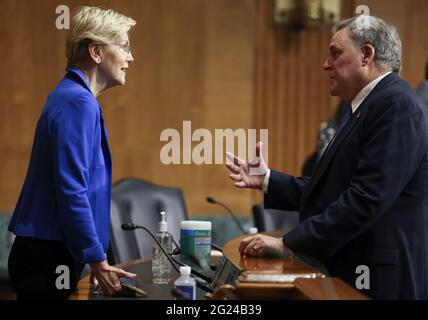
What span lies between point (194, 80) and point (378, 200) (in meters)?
3.78

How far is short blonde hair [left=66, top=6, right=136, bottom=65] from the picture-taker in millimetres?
2580

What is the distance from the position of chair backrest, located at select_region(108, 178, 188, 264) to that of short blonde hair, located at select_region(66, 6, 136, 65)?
1345mm

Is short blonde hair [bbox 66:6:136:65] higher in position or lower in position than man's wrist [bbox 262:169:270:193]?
higher

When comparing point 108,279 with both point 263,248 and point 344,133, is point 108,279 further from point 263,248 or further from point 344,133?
point 344,133

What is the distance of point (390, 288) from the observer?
8.10 feet

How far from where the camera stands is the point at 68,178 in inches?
92.4

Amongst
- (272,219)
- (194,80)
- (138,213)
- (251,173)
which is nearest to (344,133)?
(251,173)

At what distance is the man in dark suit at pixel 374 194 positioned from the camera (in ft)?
7.82

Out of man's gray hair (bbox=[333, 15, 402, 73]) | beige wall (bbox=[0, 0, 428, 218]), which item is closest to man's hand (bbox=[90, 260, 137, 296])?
man's gray hair (bbox=[333, 15, 402, 73])

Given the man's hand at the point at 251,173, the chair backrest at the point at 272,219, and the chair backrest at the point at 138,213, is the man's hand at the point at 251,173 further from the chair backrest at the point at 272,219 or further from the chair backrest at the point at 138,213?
the chair backrest at the point at 272,219

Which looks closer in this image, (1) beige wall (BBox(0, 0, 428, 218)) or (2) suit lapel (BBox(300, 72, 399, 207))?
(2) suit lapel (BBox(300, 72, 399, 207))

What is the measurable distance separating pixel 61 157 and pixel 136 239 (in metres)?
1.81

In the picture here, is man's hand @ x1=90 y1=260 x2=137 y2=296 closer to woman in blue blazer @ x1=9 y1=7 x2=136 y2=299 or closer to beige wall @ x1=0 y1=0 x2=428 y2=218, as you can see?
woman in blue blazer @ x1=9 y1=7 x2=136 y2=299
